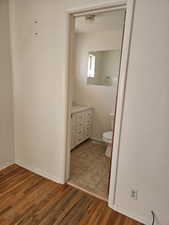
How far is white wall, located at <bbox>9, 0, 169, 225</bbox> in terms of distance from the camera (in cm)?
133

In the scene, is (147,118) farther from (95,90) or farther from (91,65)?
(91,65)

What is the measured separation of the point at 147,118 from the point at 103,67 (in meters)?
2.32

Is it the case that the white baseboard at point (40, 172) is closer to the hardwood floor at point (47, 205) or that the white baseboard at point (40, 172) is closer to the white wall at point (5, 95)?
the hardwood floor at point (47, 205)

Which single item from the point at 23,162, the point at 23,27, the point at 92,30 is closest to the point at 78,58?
the point at 92,30

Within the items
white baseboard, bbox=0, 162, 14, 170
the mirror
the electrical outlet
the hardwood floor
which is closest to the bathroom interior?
the mirror

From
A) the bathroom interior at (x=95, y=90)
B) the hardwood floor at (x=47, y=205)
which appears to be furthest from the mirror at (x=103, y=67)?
the hardwood floor at (x=47, y=205)

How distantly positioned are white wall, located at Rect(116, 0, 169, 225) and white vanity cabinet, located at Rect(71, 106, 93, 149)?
149 cm

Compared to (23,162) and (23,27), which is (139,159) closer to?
(23,162)

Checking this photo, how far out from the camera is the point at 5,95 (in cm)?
223

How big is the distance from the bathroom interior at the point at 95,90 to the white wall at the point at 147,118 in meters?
0.94

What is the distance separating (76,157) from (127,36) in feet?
7.42

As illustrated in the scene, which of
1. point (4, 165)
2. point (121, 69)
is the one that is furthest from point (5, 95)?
point (121, 69)

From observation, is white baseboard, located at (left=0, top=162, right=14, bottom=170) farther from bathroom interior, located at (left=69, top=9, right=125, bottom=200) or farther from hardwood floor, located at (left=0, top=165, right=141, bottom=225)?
bathroom interior, located at (left=69, top=9, right=125, bottom=200)

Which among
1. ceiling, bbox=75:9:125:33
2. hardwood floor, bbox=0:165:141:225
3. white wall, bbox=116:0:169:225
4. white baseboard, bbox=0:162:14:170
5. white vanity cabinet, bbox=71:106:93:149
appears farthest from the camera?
white vanity cabinet, bbox=71:106:93:149
